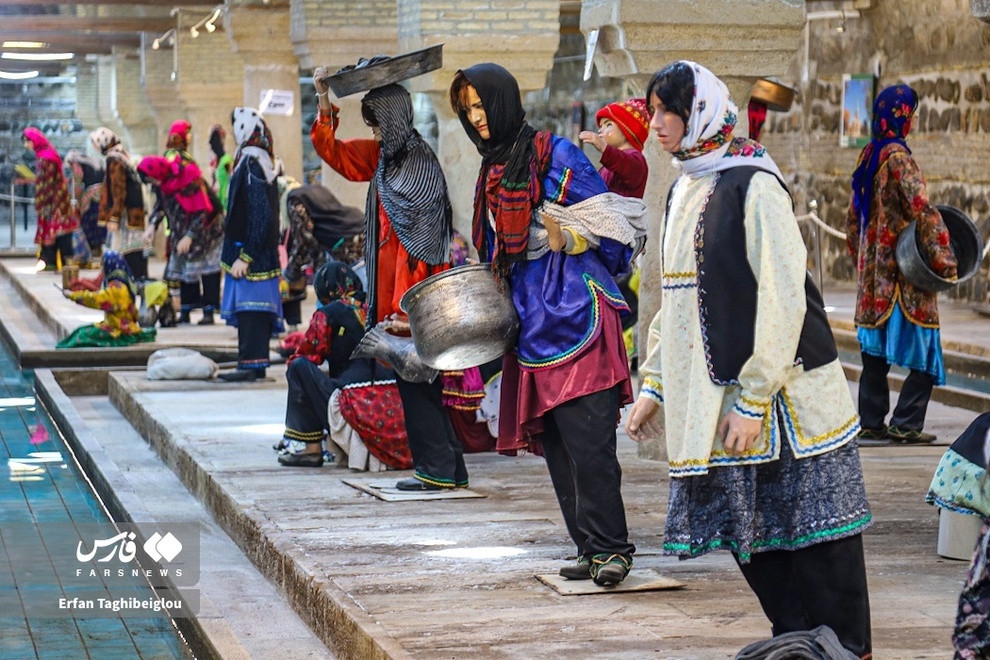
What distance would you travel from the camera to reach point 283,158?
51.8ft

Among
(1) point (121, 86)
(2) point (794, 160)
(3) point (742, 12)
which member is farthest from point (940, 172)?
(1) point (121, 86)

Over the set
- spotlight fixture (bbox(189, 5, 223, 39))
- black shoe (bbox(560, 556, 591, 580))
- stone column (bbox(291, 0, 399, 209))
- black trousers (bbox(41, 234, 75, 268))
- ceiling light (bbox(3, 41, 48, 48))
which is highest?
spotlight fixture (bbox(189, 5, 223, 39))

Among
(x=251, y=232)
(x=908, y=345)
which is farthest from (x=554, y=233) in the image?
(x=251, y=232)

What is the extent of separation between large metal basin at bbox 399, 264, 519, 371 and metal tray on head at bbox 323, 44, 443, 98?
106 centimetres

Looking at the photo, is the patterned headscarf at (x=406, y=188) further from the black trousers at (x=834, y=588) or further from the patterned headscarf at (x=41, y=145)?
the patterned headscarf at (x=41, y=145)

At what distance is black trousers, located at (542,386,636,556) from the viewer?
4672 mm

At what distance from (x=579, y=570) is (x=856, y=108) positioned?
11307 millimetres

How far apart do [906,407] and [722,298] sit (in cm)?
426

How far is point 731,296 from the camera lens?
3553mm

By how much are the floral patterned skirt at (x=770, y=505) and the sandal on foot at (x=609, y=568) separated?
41.6 inches

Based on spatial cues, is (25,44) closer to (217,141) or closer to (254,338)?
(217,141)

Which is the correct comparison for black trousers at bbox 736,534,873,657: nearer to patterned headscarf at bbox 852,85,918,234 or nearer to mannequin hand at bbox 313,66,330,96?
mannequin hand at bbox 313,66,330,96

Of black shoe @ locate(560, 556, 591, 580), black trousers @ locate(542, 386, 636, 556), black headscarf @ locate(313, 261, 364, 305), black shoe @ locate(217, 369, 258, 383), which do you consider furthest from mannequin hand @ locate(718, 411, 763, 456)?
black shoe @ locate(217, 369, 258, 383)

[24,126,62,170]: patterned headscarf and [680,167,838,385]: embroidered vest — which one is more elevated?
[680,167,838,385]: embroidered vest
